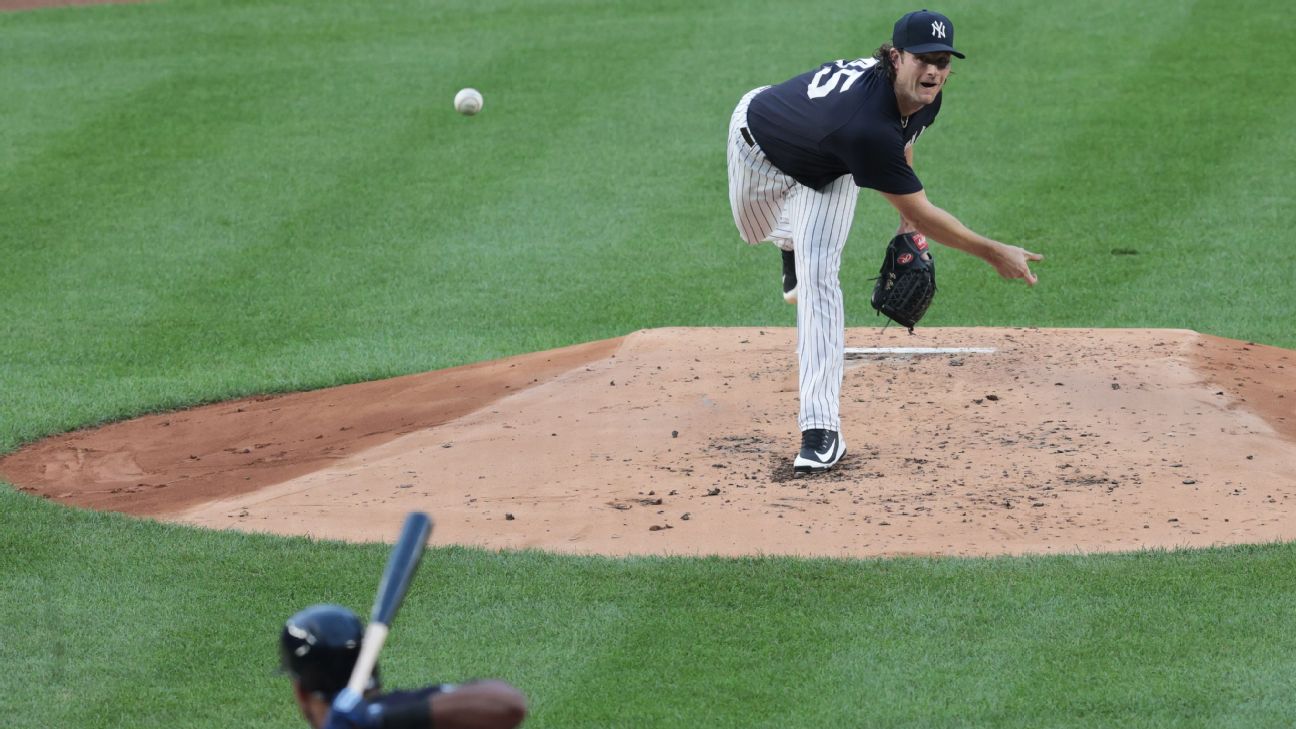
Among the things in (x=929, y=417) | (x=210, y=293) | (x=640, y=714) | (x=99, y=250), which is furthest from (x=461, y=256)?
(x=640, y=714)

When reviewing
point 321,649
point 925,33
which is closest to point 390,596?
point 321,649

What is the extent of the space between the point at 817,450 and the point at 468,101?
652 centimetres

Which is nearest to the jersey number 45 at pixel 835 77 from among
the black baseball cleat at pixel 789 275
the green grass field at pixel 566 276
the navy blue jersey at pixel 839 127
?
the navy blue jersey at pixel 839 127

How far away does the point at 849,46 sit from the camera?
14.1 metres

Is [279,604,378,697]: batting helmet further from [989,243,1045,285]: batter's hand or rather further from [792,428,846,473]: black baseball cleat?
[792,428,846,473]: black baseball cleat

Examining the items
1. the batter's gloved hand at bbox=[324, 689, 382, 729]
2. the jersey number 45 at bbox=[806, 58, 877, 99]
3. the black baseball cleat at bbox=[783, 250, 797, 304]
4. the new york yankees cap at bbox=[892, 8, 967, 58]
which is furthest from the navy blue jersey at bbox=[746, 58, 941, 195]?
the batter's gloved hand at bbox=[324, 689, 382, 729]

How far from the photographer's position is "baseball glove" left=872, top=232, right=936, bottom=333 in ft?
23.2

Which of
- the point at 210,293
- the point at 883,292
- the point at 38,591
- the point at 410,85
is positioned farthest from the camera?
the point at 410,85

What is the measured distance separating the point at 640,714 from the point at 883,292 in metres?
2.79

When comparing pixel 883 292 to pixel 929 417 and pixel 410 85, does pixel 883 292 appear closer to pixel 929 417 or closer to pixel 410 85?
pixel 929 417

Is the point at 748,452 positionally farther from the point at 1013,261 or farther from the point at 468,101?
the point at 468,101

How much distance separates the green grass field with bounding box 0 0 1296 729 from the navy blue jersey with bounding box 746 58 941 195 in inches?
59.2

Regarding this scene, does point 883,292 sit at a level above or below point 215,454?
above

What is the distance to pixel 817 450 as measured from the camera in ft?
22.9
